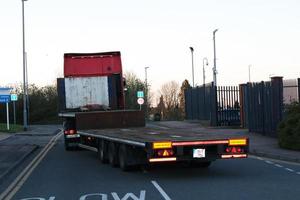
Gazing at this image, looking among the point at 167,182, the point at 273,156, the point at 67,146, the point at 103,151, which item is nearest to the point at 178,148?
the point at 167,182

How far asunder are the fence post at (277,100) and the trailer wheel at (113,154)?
10.7m

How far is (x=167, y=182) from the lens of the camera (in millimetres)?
13422

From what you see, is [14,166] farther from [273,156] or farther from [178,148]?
[273,156]

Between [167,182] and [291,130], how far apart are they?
28.4ft

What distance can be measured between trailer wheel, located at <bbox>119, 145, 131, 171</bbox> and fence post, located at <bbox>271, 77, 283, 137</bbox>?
1144 centimetres

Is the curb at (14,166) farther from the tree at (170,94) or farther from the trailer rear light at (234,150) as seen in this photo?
the tree at (170,94)

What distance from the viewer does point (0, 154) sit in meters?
21.7

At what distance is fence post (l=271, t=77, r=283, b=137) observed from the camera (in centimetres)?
2548

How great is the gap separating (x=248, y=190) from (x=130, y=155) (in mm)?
4112

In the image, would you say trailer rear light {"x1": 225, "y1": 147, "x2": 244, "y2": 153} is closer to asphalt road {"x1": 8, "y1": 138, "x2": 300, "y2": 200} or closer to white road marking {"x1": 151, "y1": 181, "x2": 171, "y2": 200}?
asphalt road {"x1": 8, "y1": 138, "x2": 300, "y2": 200}

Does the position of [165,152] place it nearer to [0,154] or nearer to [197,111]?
[0,154]

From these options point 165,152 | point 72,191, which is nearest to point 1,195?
point 72,191

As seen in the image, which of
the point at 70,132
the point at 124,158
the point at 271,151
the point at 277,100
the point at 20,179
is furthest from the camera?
the point at 277,100

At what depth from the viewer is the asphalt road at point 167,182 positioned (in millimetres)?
11500
